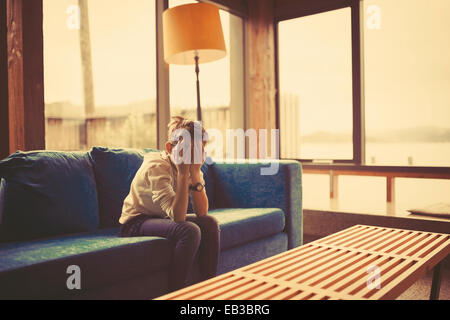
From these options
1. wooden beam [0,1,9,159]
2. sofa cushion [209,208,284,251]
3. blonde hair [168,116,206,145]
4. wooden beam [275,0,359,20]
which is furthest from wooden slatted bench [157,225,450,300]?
wooden beam [275,0,359,20]

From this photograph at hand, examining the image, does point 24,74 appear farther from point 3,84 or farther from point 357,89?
point 357,89

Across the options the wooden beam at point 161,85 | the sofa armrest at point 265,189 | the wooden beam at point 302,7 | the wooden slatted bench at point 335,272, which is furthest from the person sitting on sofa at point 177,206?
the wooden beam at point 302,7

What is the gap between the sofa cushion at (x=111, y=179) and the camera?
199 cm

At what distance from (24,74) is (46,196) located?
0.84 metres

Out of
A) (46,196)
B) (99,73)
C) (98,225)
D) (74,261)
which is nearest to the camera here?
(74,261)

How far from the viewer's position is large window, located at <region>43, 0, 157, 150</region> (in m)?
2.47

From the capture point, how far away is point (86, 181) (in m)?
Answer: 1.90

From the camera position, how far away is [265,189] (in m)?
2.43

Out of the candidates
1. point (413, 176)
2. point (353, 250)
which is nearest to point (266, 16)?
point (413, 176)

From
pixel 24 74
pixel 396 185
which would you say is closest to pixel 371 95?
pixel 396 185

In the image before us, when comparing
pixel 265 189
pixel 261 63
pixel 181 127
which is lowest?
pixel 265 189

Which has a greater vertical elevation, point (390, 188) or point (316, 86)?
point (316, 86)
